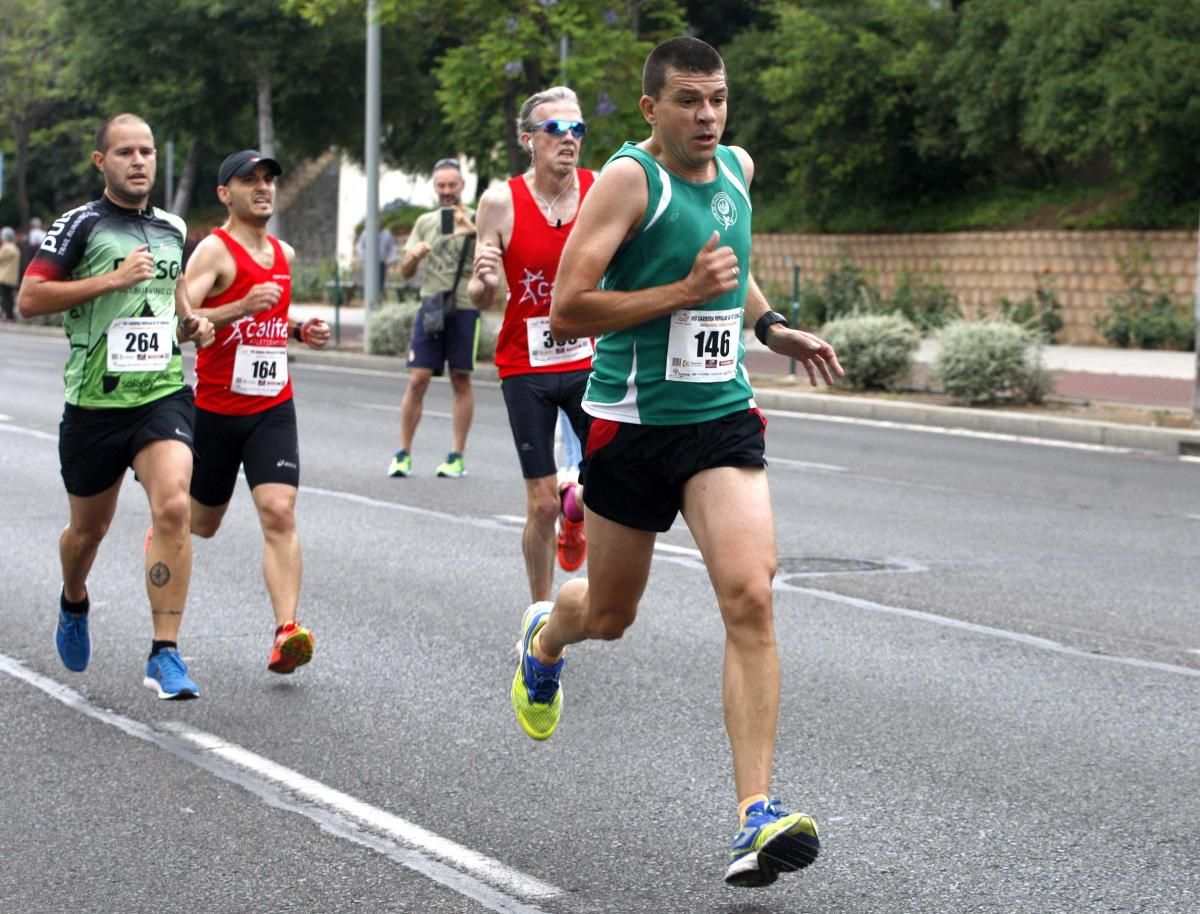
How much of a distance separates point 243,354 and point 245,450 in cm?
34

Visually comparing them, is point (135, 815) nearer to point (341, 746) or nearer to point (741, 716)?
point (341, 746)

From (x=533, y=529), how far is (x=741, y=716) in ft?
9.13

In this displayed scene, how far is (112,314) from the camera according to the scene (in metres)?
6.62

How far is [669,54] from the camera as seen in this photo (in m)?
4.87

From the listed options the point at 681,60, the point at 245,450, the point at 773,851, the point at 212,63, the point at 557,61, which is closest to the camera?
the point at 773,851

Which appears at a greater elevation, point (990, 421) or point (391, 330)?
point (990, 421)

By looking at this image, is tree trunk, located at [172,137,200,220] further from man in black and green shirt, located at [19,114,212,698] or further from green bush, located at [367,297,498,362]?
man in black and green shirt, located at [19,114,212,698]

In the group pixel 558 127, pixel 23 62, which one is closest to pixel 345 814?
pixel 558 127

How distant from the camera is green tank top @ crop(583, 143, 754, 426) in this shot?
4.93 metres

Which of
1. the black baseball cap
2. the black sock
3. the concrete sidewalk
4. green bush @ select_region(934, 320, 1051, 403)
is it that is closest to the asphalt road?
the black sock

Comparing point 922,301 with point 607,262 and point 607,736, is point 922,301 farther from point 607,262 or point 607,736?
point 607,262

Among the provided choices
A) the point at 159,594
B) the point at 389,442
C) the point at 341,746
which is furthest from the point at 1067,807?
the point at 389,442

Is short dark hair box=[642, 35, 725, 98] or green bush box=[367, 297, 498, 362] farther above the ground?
short dark hair box=[642, 35, 725, 98]

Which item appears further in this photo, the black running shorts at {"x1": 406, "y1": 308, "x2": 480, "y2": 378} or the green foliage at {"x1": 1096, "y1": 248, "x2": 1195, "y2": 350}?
the green foliage at {"x1": 1096, "y1": 248, "x2": 1195, "y2": 350}
